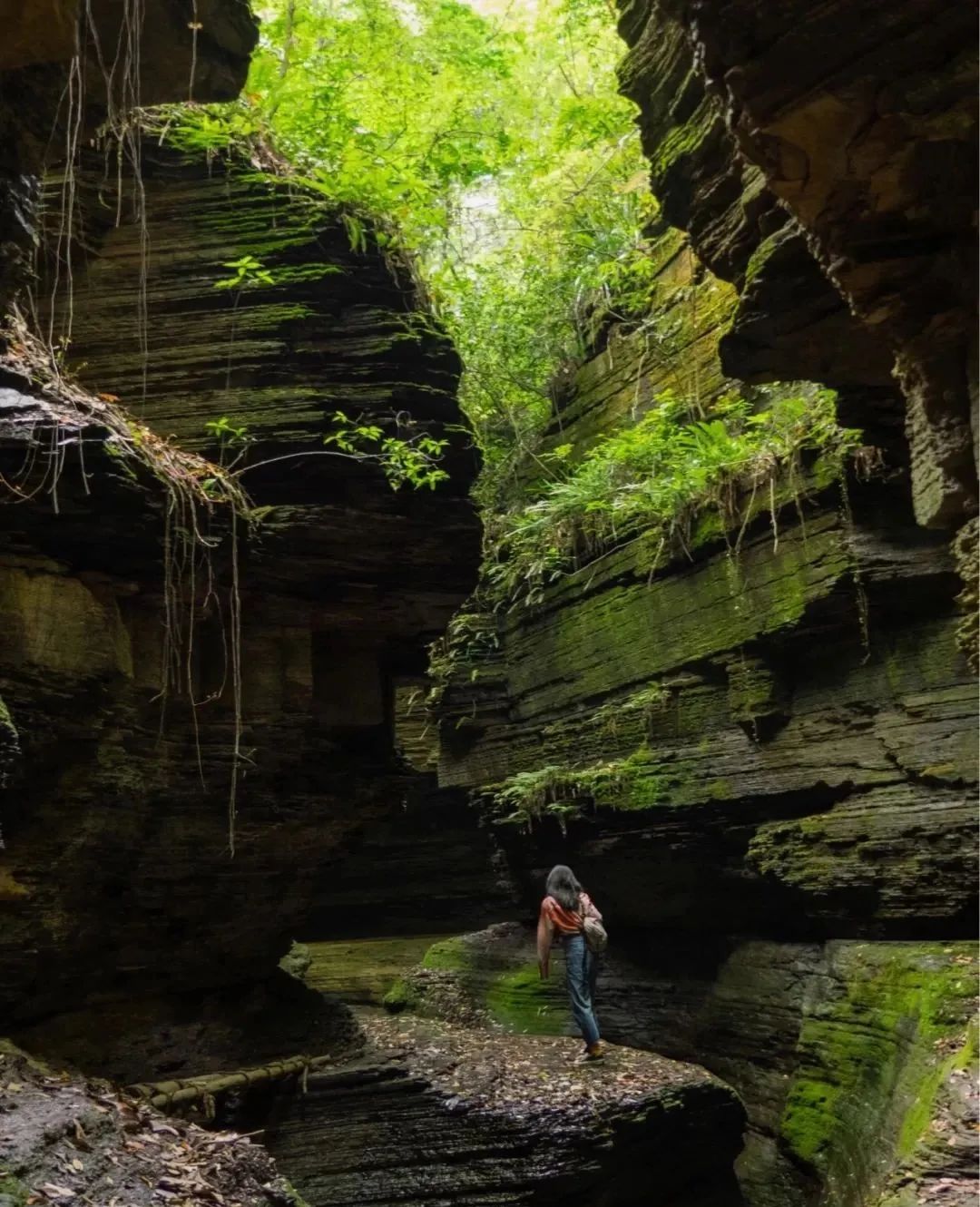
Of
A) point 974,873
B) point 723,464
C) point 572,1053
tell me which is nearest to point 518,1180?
point 572,1053

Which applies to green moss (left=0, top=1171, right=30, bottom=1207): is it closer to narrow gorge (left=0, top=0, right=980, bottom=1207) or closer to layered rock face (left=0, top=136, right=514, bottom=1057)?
narrow gorge (left=0, top=0, right=980, bottom=1207)

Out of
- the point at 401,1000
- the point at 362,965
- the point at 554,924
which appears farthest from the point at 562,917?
the point at 362,965

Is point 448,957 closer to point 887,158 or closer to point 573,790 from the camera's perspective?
point 573,790

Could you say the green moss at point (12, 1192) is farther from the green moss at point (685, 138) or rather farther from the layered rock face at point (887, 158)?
the green moss at point (685, 138)

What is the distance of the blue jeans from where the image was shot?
890 centimetres

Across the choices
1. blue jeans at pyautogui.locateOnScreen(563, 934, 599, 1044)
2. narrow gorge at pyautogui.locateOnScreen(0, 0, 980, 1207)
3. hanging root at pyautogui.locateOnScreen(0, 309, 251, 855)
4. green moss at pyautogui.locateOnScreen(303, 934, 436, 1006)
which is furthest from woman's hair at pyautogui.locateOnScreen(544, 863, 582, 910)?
green moss at pyautogui.locateOnScreen(303, 934, 436, 1006)

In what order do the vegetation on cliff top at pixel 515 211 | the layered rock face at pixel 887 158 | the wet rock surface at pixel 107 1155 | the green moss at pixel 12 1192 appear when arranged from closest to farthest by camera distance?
1. the layered rock face at pixel 887 158
2. the green moss at pixel 12 1192
3. the wet rock surface at pixel 107 1155
4. the vegetation on cliff top at pixel 515 211

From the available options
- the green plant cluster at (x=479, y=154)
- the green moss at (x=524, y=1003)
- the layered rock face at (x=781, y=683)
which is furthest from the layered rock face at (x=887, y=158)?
the green moss at (x=524, y=1003)

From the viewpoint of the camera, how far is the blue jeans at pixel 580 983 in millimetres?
8898

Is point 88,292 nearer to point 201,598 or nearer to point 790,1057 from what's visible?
point 201,598

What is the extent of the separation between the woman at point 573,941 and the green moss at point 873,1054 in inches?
74.5

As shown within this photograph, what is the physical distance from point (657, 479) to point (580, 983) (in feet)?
18.9

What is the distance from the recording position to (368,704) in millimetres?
9461

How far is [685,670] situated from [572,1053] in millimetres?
4299
